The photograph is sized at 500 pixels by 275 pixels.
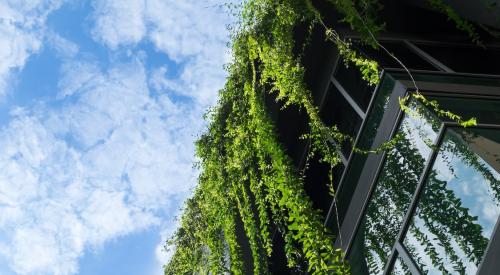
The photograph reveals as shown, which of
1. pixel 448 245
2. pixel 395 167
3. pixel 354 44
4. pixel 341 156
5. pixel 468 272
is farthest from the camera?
pixel 354 44

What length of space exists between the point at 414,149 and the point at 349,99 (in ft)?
5.99

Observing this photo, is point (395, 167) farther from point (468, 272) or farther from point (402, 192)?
point (468, 272)

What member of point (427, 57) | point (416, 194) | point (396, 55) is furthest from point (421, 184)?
point (427, 57)

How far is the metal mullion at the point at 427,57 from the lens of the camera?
18.5 feet

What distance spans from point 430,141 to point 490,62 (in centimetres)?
289

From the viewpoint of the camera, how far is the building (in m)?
3.34

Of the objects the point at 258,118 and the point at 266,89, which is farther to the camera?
the point at 266,89

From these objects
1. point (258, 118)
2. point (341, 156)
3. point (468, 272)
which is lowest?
point (468, 272)

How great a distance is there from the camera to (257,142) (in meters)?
5.72

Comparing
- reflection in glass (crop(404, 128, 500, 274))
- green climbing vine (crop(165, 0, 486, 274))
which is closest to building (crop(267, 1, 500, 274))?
reflection in glass (crop(404, 128, 500, 274))

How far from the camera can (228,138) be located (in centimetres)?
679

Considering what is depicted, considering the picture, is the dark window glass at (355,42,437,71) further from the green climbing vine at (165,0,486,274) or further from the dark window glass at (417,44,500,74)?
the dark window glass at (417,44,500,74)

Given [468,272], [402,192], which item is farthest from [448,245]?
[402,192]

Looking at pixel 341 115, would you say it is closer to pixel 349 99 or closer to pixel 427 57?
pixel 349 99
